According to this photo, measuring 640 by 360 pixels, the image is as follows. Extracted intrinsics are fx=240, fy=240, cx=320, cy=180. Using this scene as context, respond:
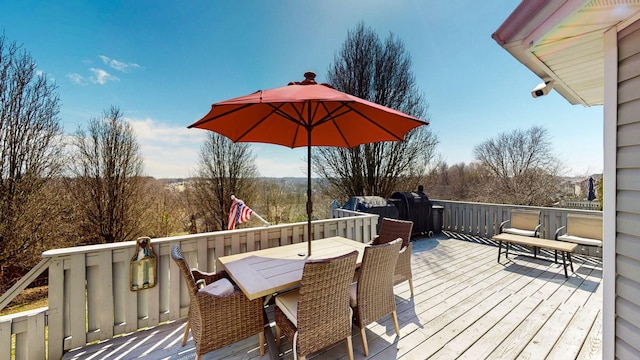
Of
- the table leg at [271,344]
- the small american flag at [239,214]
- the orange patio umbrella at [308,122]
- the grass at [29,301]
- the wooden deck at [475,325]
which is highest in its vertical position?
the orange patio umbrella at [308,122]

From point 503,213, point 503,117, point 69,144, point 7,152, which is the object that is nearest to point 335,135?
point 503,213

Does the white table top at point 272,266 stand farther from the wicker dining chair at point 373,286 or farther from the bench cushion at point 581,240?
the bench cushion at point 581,240

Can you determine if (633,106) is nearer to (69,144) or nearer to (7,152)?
(7,152)

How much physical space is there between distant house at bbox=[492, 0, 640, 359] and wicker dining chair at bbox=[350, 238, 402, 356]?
1251 millimetres

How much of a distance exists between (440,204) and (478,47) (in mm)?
4423

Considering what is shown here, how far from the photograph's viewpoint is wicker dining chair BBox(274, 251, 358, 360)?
1.64 m

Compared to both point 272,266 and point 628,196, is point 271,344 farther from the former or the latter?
point 628,196

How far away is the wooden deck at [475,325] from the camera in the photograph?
2.13 metres

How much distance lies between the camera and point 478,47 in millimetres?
6449

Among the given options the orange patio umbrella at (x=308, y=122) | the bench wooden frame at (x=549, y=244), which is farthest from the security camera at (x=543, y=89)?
the bench wooden frame at (x=549, y=244)

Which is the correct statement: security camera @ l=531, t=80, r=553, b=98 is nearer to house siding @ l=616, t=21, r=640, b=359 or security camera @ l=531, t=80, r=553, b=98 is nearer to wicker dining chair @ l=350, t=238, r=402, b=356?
house siding @ l=616, t=21, r=640, b=359

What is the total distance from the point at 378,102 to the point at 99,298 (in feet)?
30.3

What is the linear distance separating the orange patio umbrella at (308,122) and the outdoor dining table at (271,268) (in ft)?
0.88

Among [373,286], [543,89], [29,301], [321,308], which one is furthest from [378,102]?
[29,301]
